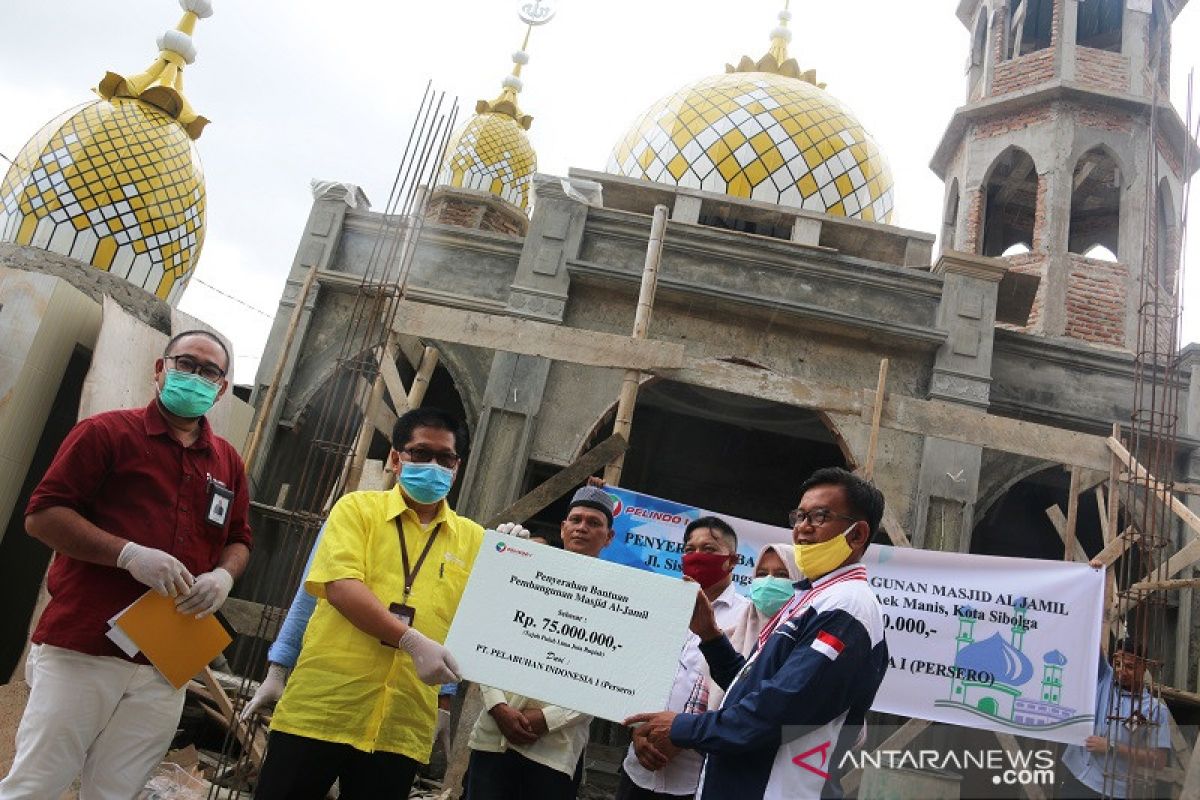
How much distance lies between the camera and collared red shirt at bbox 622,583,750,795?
3.60m

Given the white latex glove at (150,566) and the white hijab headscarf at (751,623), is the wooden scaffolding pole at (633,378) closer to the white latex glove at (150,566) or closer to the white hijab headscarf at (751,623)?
the white hijab headscarf at (751,623)

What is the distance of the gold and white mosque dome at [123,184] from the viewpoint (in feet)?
24.9

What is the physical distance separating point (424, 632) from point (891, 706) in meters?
3.70

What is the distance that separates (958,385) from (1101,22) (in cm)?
1198

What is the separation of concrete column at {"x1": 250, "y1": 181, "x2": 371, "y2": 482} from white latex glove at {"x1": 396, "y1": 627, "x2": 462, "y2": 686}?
7237 mm

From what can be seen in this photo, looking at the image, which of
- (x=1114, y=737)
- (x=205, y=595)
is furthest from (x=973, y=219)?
(x=205, y=595)

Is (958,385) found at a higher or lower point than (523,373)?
higher

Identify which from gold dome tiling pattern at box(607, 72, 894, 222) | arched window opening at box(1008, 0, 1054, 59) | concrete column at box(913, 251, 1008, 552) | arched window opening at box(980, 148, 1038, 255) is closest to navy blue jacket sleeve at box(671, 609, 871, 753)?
concrete column at box(913, 251, 1008, 552)

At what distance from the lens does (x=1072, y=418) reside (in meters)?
10.3

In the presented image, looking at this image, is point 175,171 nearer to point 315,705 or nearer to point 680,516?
point 680,516

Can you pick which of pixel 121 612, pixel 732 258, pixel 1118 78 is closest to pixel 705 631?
pixel 121 612

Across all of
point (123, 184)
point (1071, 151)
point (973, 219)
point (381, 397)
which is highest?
point (1071, 151)

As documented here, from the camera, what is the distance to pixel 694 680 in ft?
12.7

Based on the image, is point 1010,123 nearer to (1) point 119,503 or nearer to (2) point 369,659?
(2) point 369,659
